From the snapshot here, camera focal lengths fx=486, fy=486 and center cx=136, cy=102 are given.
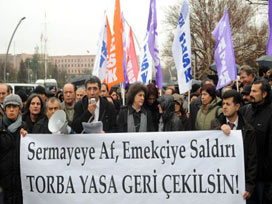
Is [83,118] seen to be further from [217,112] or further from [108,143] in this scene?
[217,112]

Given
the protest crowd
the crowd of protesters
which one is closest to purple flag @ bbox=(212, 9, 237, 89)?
the protest crowd

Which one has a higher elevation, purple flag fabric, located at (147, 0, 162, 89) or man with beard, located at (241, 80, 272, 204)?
purple flag fabric, located at (147, 0, 162, 89)

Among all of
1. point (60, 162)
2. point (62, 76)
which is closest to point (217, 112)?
point (60, 162)

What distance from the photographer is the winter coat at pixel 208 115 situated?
18.9ft

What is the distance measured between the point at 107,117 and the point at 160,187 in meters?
1.36

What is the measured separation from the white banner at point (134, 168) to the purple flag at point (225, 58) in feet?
9.11

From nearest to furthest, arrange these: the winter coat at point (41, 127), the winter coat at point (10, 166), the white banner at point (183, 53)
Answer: the winter coat at point (10, 166) < the winter coat at point (41, 127) < the white banner at point (183, 53)

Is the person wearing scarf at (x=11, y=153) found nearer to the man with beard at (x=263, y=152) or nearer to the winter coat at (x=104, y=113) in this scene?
the winter coat at (x=104, y=113)

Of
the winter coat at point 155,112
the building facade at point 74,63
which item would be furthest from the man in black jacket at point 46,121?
the building facade at point 74,63

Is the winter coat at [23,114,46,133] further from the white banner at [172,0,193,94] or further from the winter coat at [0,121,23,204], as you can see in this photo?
the white banner at [172,0,193,94]

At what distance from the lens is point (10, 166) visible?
4.94 m

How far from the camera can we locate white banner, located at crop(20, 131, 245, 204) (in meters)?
4.71

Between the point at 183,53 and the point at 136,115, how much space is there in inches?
71.9

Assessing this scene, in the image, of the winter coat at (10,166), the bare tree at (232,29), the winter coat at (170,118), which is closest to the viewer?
the winter coat at (10,166)
